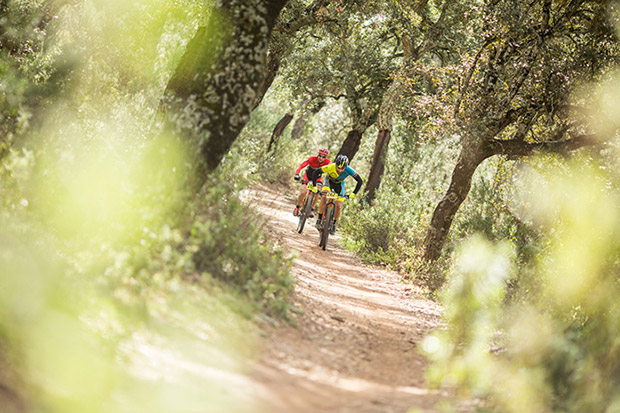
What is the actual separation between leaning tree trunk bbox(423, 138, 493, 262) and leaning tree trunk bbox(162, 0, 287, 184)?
743 cm

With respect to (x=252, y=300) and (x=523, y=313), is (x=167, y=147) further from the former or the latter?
(x=523, y=313)

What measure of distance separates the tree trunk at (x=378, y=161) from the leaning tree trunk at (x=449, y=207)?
23.1 ft

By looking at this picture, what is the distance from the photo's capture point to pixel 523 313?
6.43m

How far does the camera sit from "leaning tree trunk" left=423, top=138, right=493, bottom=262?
12914 millimetres

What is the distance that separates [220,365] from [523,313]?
3.56 meters

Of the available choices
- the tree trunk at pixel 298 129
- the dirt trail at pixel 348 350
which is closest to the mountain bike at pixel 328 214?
the dirt trail at pixel 348 350

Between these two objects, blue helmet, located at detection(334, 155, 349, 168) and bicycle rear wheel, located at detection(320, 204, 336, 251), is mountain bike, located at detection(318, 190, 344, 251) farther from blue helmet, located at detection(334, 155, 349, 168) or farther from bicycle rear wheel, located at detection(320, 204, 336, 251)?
blue helmet, located at detection(334, 155, 349, 168)

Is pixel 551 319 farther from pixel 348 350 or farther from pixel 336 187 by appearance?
pixel 336 187

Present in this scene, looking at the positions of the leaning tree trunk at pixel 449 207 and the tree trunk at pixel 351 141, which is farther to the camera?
the tree trunk at pixel 351 141

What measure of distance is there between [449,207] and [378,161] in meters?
7.74

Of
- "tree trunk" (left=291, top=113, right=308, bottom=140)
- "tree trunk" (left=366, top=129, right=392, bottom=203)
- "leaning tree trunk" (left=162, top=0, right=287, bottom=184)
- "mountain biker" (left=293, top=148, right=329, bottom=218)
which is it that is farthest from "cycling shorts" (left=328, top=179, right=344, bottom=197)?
"tree trunk" (left=291, top=113, right=308, bottom=140)

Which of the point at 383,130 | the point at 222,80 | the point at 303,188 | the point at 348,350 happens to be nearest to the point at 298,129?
the point at 383,130

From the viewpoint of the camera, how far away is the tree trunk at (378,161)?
2022 cm

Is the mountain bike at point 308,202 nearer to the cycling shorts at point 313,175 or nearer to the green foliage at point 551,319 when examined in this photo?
the cycling shorts at point 313,175
